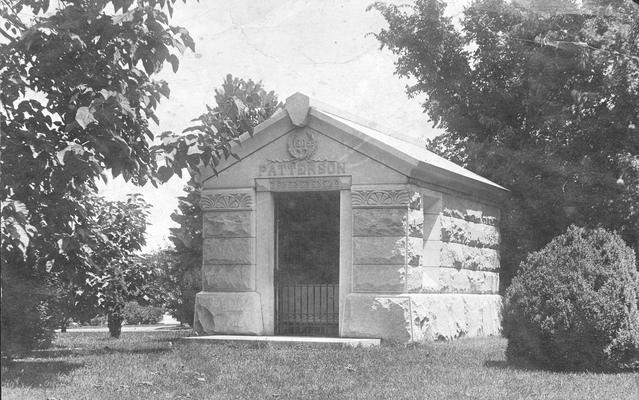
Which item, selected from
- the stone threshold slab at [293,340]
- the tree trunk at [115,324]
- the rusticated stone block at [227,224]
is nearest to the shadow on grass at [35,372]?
the stone threshold slab at [293,340]

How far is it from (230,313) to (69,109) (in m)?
5.13

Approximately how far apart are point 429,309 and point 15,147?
715cm

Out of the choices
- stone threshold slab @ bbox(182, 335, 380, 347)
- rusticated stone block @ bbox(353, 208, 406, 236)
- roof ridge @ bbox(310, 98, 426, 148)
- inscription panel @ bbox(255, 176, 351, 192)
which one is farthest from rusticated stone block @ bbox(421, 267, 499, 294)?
roof ridge @ bbox(310, 98, 426, 148)

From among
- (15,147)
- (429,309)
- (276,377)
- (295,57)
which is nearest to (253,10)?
(295,57)

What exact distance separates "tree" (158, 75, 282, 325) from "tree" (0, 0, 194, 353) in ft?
1.66

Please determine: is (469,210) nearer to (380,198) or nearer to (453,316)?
(453,316)

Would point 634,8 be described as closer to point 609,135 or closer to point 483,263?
point 609,135

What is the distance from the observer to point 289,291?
1563 cm

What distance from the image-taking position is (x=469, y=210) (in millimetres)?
16469

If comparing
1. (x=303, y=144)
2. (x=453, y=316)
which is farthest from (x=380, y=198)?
(x=453, y=316)

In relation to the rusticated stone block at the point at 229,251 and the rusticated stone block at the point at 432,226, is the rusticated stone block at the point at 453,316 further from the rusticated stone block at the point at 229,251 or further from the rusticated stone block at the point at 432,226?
the rusticated stone block at the point at 229,251

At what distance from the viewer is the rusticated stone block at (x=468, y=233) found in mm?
15242

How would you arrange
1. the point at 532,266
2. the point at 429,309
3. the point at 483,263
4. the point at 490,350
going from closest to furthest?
the point at 532,266 < the point at 490,350 < the point at 429,309 < the point at 483,263

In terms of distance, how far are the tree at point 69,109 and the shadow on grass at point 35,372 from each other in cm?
52
